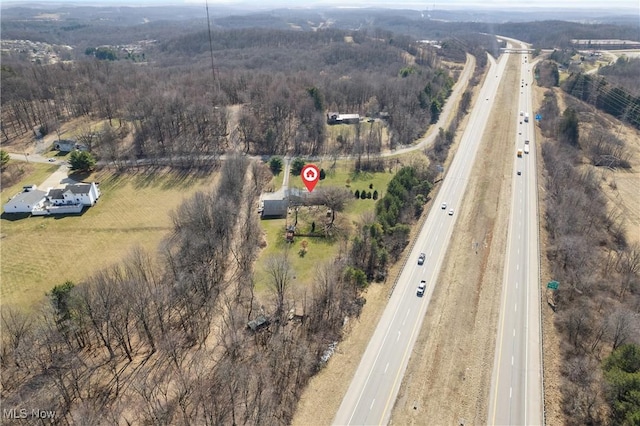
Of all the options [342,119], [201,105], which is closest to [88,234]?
[201,105]

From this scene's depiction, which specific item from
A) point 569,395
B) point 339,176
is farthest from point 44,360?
point 339,176

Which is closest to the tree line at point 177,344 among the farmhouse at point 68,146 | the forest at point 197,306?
the forest at point 197,306

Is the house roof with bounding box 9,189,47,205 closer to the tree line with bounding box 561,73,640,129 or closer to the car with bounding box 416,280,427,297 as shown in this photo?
the car with bounding box 416,280,427,297

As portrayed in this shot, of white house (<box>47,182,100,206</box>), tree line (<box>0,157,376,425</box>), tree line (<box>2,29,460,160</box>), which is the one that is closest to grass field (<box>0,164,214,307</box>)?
white house (<box>47,182,100,206</box>)

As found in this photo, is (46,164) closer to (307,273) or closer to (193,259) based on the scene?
(193,259)

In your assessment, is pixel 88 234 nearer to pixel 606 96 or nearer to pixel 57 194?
pixel 57 194

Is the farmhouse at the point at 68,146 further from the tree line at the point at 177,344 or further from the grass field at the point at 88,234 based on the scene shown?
the tree line at the point at 177,344
